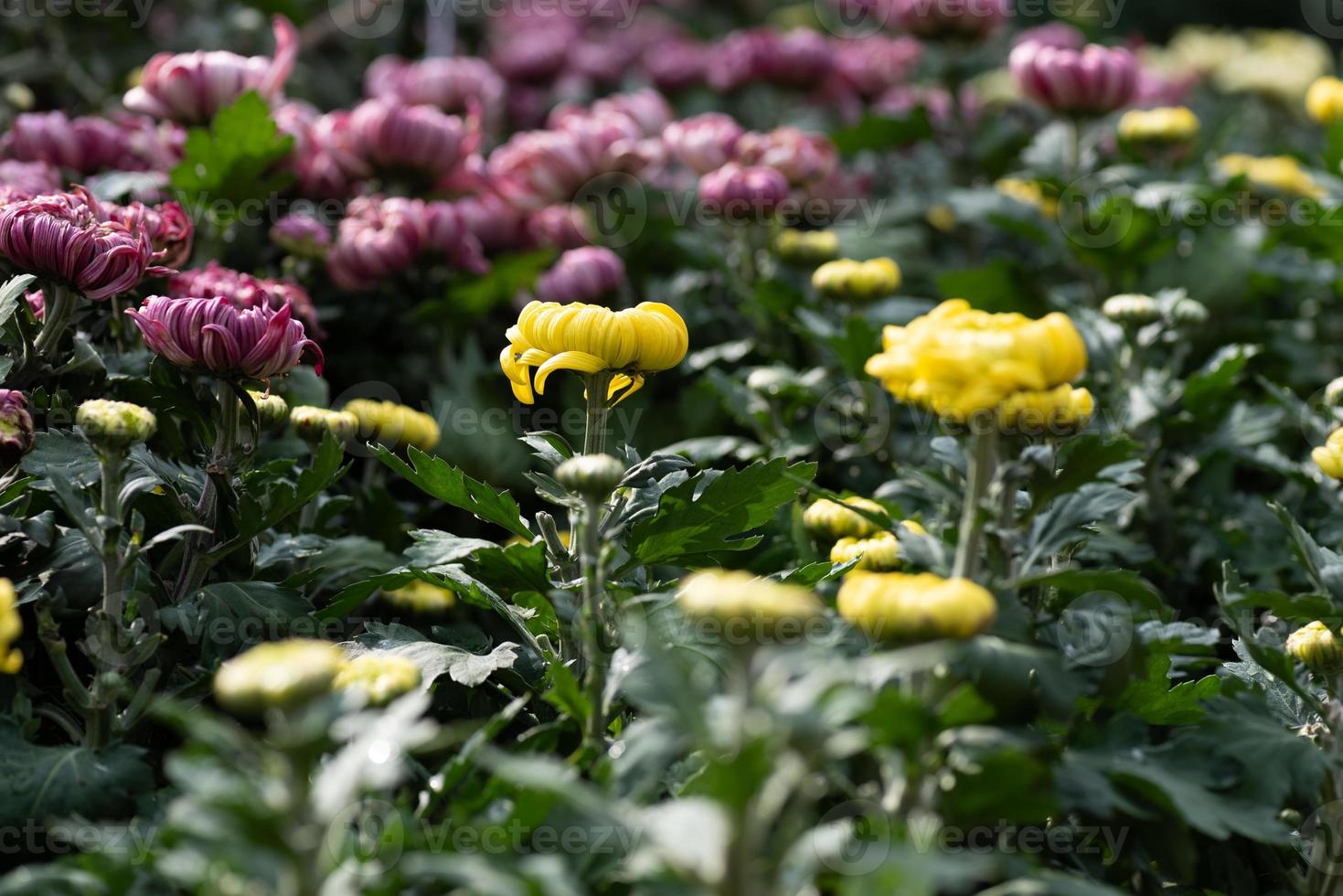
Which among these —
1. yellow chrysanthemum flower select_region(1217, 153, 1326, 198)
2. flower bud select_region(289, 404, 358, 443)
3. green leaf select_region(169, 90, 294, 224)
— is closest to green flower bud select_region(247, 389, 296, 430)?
flower bud select_region(289, 404, 358, 443)

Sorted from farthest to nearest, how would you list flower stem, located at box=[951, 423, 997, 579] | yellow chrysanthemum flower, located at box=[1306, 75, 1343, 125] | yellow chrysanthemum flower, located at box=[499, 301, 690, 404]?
yellow chrysanthemum flower, located at box=[1306, 75, 1343, 125] < yellow chrysanthemum flower, located at box=[499, 301, 690, 404] < flower stem, located at box=[951, 423, 997, 579]

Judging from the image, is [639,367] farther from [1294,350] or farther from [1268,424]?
[1294,350]

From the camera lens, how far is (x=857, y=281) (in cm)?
239

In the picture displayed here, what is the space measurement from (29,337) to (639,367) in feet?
2.81

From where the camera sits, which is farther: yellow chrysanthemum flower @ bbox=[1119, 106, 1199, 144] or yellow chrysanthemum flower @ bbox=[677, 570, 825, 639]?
yellow chrysanthemum flower @ bbox=[1119, 106, 1199, 144]

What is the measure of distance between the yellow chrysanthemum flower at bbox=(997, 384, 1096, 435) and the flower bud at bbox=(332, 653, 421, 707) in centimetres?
66

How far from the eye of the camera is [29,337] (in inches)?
69.7

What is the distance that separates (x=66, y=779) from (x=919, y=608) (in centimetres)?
95

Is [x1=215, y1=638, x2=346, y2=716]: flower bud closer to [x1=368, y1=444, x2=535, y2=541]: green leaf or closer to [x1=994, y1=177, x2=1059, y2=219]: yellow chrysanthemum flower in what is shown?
[x1=368, y1=444, x2=535, y2=541]: green leaf

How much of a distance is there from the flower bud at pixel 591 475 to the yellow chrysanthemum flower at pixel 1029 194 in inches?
71.1

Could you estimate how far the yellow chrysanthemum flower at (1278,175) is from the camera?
10.3ft

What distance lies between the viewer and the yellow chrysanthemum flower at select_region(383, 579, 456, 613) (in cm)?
202

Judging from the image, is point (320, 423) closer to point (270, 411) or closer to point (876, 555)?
point (270, 411)

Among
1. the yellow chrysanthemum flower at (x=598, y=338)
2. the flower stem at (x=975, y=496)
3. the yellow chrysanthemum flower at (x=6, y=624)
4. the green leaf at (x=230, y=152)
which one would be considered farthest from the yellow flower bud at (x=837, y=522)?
the green leaf at (x=230, y=152)
